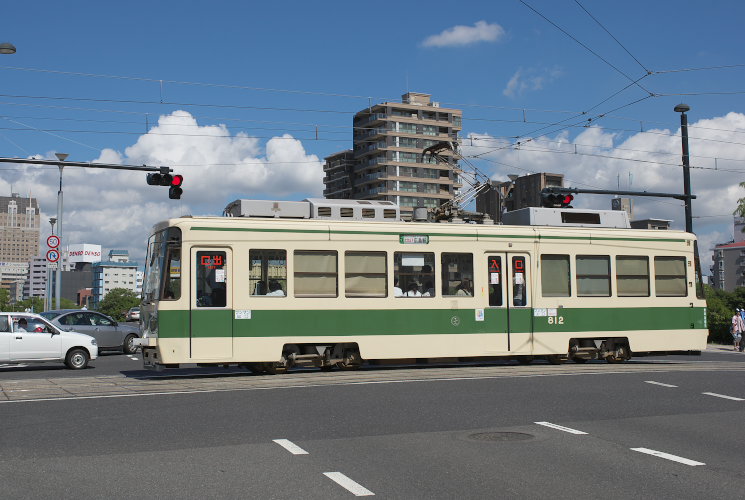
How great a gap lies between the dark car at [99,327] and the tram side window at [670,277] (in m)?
17.3

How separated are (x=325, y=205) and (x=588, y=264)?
6443 millimetres

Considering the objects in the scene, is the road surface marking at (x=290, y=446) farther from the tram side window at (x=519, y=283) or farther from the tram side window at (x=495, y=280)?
the tram side window at (x=519, y=283)

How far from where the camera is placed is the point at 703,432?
975cm

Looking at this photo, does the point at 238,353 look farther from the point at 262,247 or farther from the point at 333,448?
the point at 333,448

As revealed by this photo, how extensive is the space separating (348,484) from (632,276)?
14487mm

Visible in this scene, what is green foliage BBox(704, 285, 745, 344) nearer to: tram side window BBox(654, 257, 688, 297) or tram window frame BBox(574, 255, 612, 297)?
tram side window BBox(654, 257, 688, 297)

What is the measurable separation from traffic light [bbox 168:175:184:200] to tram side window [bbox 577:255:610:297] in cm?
1144

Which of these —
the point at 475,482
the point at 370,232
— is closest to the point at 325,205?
the point at 370,232

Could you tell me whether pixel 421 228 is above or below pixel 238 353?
above

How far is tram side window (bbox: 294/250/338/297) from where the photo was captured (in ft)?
55.8

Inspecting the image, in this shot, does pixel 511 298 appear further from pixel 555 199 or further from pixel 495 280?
pixel 555 199

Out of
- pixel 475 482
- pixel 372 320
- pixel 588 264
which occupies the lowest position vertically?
pixel 475 482

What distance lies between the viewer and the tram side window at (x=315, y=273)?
17000mm

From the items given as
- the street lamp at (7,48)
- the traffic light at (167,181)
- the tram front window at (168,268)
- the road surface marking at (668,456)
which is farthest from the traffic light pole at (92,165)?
the road surface marking at (668,456)
